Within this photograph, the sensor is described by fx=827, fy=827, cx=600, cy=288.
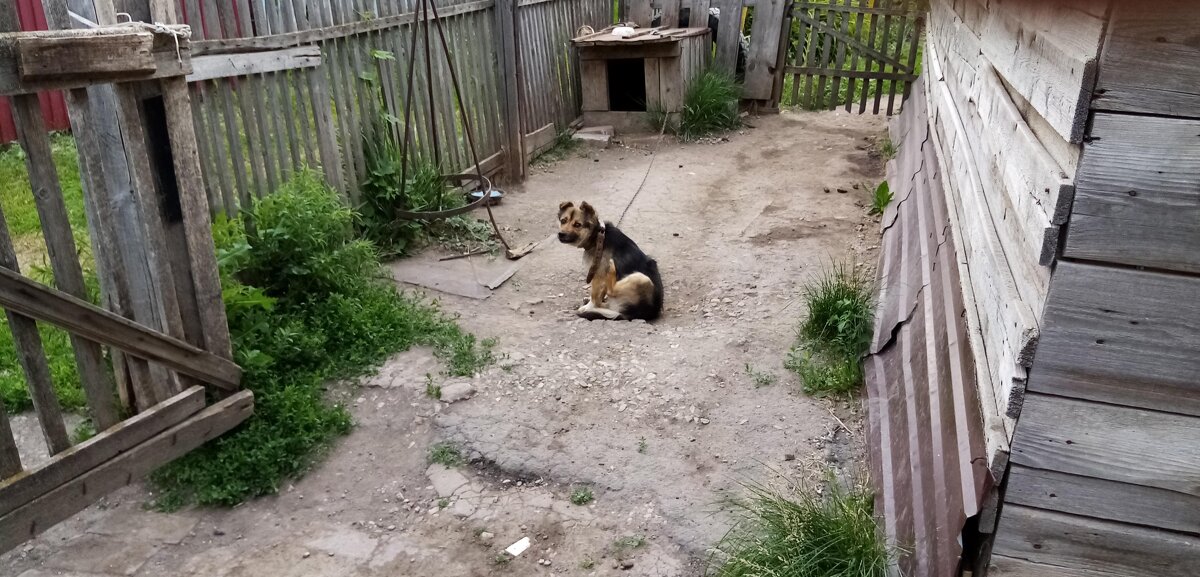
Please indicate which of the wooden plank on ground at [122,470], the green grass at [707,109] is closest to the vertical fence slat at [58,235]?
the wooden plank on ground at [122,470]

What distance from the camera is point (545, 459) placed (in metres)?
4.16

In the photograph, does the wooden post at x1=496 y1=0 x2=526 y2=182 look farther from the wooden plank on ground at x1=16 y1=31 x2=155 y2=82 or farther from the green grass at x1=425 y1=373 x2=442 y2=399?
the wooden plank on ground at x1=16 y1=31 x2=155 y2=82

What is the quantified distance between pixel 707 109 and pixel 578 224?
5.56 meters

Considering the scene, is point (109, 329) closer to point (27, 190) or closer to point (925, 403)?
point (925, 403)

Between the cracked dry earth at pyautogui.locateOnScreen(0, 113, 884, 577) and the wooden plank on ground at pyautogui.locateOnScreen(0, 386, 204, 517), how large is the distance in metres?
0.38

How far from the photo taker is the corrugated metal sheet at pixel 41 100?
30.9 feet

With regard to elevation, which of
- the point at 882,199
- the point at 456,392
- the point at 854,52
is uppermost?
the point at 854,52

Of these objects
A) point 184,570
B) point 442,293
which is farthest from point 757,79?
point 184,570

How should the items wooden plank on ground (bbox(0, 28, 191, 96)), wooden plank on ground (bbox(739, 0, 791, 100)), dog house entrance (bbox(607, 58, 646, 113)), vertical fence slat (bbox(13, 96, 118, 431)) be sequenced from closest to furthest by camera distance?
1. wooden plank on ground (bbox(0, 28, 191, 96))
2. vertical fence slat (bbox(13, 96, 118, 431))
3. wooden plank on ground (bbox(739, 0, 791, 100))
4. dog house entrance (bbox(607, 58, 646, 113))

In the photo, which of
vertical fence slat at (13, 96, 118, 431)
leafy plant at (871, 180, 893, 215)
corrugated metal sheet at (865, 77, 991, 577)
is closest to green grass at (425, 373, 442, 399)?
vertical fence slat at (13, 96, 118, 431)

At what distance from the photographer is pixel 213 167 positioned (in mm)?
5070

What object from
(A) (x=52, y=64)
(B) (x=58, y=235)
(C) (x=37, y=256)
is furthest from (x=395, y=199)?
(A) (x=52, y=64)

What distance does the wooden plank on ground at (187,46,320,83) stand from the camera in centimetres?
493

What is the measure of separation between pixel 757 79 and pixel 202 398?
31.6 ft
